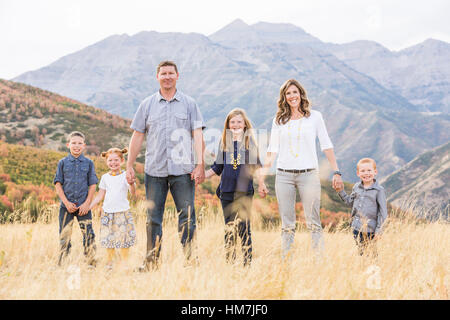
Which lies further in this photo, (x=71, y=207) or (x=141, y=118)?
(x=71, y=207)

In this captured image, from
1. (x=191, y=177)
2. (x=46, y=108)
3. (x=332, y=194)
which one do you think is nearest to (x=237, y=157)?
(x=191, y=177)

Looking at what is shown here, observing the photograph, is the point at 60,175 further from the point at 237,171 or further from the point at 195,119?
the point at 237,171

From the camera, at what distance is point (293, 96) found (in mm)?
4152

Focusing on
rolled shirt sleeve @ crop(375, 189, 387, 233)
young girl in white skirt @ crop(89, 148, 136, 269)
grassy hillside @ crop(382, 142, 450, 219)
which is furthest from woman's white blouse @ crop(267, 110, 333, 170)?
grassy hillside @ crop(382, 142, 450, 219)

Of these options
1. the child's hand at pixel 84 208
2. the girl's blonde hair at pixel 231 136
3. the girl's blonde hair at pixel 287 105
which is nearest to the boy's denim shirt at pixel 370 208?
the girl's blonde hair at pixel 287 105

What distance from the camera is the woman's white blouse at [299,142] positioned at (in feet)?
13.2

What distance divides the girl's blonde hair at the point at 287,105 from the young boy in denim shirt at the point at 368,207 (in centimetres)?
80

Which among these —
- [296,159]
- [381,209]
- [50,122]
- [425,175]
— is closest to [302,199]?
[296,159]

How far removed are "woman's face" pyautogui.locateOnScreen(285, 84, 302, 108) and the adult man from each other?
3.23ft

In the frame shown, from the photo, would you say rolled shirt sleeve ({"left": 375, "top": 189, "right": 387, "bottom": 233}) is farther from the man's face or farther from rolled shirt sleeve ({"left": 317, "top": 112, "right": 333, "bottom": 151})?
the man's face

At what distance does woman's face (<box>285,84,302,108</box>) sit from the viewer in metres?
4.16

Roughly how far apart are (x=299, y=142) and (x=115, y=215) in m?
2.18

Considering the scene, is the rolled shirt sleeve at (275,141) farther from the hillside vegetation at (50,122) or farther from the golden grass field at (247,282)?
the hillside vegetation at (50,122)
